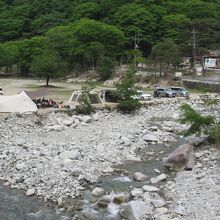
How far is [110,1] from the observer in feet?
390

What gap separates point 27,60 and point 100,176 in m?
80.0

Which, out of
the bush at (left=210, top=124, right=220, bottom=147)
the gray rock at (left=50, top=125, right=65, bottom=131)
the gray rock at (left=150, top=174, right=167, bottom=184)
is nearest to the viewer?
the gray rock at (left=150, top=174, right=167, bottom=184)

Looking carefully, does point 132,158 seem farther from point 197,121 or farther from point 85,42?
point 85,42

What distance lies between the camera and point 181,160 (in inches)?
840

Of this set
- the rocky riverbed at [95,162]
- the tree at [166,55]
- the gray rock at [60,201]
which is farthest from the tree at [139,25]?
the gray rock at [60,201]

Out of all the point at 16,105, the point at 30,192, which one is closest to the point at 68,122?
the point at 16,105

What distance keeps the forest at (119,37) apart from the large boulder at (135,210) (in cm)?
5688

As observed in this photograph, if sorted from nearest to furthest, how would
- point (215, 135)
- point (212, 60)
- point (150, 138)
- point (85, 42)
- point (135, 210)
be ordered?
1. point (135, 210)
2. point (215, 135)
3. point (150, 138)
4. point (212, 60)
5. point (85, 42)

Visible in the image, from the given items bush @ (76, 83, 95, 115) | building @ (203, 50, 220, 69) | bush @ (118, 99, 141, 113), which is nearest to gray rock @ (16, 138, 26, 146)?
bush @ (76, 83, 95, 115)

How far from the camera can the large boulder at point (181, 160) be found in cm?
2114

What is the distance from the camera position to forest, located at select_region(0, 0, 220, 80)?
269 feet

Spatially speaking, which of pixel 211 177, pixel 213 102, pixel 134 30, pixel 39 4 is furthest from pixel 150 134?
pixel 39 4

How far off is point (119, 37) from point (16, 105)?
204 ft

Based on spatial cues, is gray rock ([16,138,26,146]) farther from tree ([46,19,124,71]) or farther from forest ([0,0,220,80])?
tree ([46,19,124,71])
